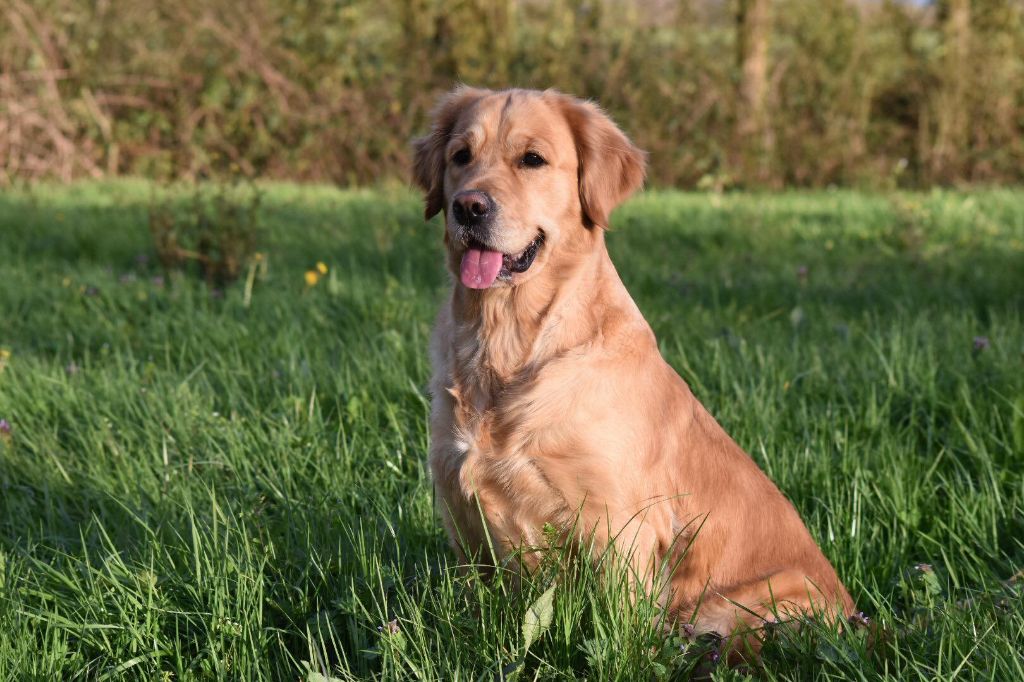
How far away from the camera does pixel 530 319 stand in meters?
2.51

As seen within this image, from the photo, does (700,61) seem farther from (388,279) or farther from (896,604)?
(896,604)

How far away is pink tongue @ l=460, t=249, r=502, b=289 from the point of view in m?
2.53

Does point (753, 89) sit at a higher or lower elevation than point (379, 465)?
higher

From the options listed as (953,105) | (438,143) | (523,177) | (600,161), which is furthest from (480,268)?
(953,105)

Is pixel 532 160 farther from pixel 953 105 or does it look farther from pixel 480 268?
pixel 953 105

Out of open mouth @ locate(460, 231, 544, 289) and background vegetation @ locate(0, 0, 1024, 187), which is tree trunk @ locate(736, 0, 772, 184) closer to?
background vegetation @ locate(0, 0, 1024, 187)

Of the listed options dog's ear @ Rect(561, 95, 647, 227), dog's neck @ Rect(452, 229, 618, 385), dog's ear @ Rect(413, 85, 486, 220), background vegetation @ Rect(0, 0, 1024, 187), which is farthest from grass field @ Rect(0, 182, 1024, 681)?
background vegetation @ Rect(0, 0, 1024, 187)

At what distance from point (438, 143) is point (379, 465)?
3.33 ft

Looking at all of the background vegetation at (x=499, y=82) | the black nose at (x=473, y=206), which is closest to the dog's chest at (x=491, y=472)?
the black nose at (x=473, y=206)

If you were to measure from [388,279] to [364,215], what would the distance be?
8.59 feet

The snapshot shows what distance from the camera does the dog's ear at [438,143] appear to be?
301cm

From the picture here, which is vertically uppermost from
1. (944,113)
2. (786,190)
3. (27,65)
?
(27,65)

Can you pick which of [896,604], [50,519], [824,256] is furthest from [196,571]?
[824,256]

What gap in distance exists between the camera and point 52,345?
4309mm
